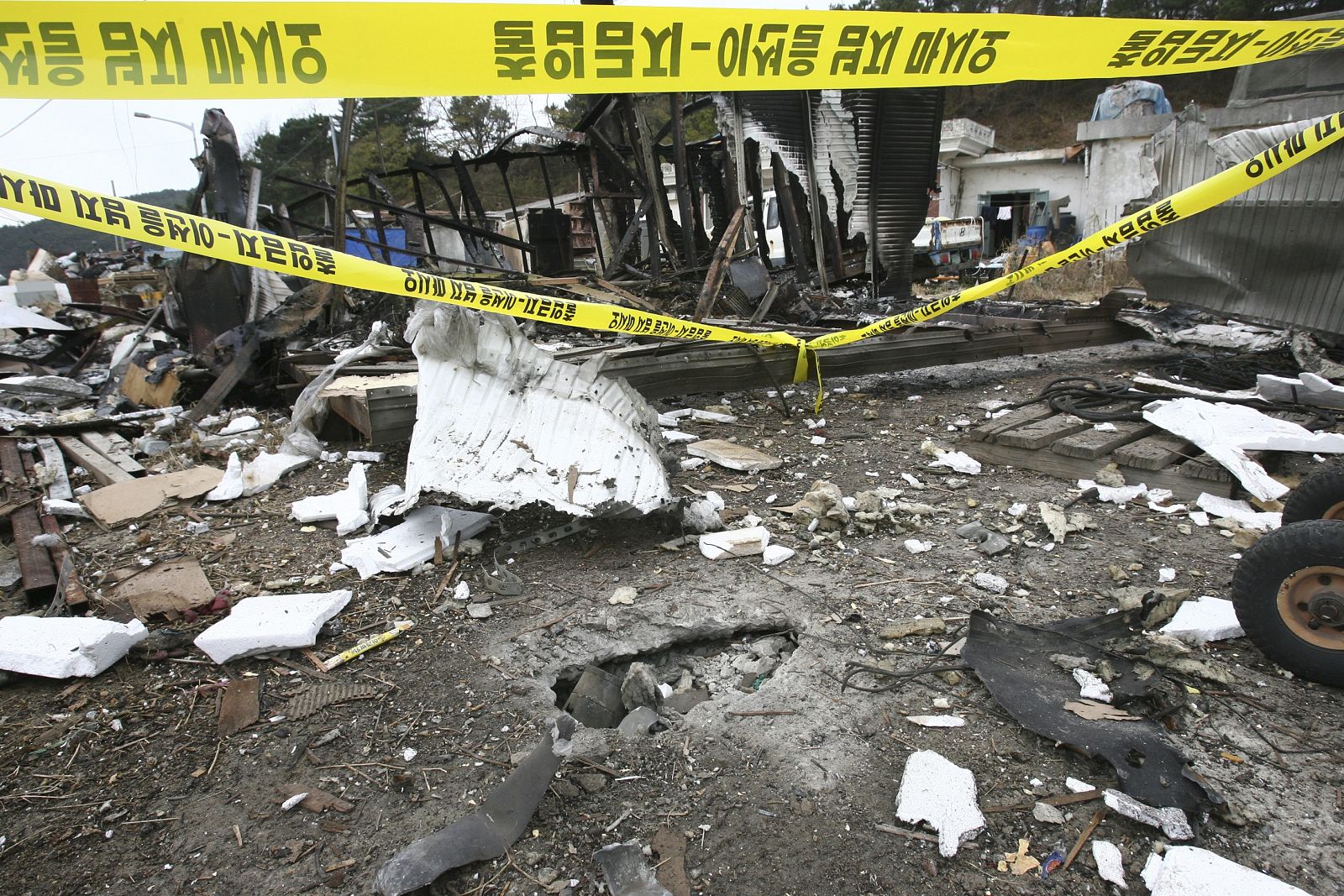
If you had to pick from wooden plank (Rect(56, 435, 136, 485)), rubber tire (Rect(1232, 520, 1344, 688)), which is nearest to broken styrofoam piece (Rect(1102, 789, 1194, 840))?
rubber tire (Rect(1232, 520, 1344, 688))

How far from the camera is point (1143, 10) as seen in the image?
3247 cm

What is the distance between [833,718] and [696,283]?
6.65m

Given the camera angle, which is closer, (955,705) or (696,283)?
(955,705)

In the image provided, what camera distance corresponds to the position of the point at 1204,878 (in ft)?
5.39

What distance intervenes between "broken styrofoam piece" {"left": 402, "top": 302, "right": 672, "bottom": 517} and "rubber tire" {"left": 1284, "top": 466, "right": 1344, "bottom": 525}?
2480 mm

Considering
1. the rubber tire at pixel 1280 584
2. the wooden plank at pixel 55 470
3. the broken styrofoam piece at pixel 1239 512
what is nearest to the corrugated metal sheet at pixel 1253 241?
the broken styrofoam piece at pixel 1239 512

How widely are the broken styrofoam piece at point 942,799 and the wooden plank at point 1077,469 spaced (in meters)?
2.78

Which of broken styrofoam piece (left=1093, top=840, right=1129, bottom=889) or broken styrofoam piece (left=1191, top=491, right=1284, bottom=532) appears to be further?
broken styrofoam piece (left=1191, top=491, right=1284, bottom=532)

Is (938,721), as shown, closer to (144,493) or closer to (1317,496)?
(1317,496)

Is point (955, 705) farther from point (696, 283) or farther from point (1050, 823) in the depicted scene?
point (696, 283)

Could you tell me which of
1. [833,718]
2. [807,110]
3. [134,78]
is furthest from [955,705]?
[807,110]

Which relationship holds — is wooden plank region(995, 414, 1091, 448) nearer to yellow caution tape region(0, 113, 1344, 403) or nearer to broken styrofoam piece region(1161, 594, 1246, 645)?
yellow caution tape region(0, 113, 1344, 403)

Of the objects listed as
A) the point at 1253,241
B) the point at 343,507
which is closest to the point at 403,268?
the point at 343,507

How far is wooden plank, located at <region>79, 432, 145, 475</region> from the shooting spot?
16.7 ft
